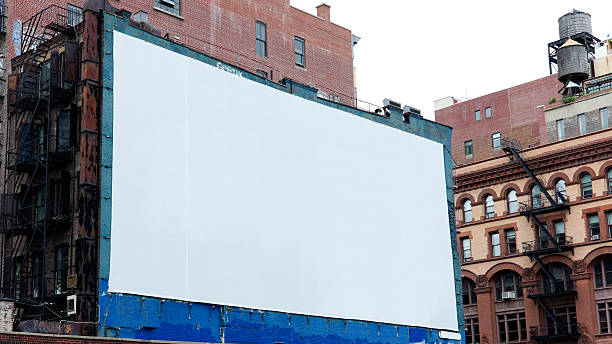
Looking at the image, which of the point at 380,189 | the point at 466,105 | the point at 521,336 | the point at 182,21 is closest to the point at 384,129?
the point at 380,189

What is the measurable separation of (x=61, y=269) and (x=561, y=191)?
42028 millimetres

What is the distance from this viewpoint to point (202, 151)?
127ft

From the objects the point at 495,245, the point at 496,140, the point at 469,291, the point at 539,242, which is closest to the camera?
the point at 539,242

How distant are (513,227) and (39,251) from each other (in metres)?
41.5

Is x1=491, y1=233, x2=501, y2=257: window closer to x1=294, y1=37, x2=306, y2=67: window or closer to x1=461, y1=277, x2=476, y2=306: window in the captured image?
x1=461, y1=277, x2=476, y2=306: window

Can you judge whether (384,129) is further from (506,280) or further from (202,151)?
(506,280)

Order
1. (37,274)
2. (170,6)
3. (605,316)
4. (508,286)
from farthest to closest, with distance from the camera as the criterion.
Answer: (508,286) < (605,316) < (170,6) < (37,274)

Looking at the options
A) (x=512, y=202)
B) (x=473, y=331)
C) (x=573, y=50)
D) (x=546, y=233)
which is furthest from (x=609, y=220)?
(x=573, y=50)

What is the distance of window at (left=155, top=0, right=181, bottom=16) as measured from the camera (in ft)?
166

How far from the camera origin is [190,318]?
3638 cm

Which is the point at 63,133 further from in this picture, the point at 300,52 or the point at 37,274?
the point at 300,52

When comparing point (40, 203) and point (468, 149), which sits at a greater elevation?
point (468, 149)

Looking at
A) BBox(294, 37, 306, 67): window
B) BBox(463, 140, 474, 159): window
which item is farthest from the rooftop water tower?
BBox(294, 37, 306, 67): window

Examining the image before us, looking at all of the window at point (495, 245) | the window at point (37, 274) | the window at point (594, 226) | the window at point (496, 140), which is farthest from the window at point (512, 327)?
the window at point (37, 274)
